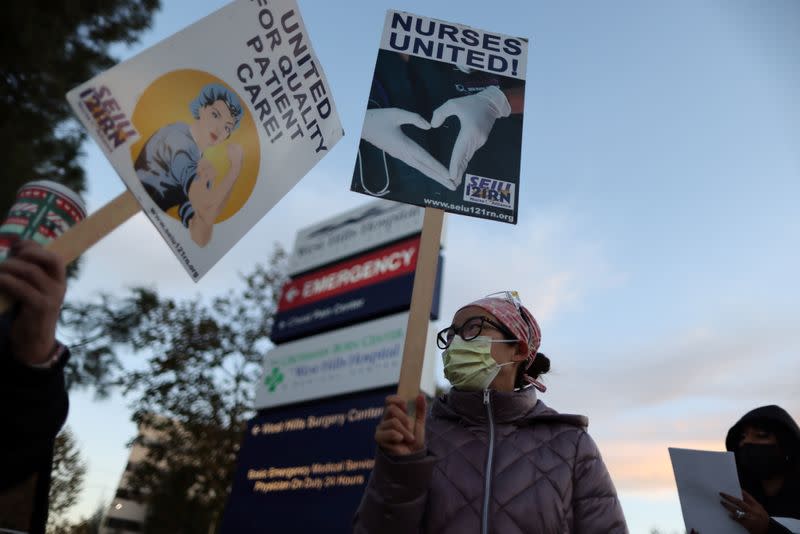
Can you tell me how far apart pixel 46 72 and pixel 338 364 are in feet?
27.4

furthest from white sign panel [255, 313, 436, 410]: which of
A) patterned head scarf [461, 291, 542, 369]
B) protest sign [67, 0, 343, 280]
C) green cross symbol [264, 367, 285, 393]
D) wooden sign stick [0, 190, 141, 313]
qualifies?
wooden sign stick [0, 190, 141, 313]

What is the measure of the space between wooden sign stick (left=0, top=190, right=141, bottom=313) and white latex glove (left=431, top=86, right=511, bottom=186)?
4.32 feet

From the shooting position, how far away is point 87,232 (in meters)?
1.50

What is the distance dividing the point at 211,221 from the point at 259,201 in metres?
0.21

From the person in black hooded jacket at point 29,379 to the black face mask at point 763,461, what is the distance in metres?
3.20

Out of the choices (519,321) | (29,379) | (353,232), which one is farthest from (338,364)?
(29,379)

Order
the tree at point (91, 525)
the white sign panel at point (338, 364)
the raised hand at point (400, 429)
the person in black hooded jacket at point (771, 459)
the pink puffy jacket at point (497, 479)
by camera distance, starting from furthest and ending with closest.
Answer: the tree at point (91, 525) → the white sign panel at point (338, 364) → the person in black hooded jacket at point (771, 459) → the pink puffy jacket at point (497, 479) → the raised hand at point (400, 429)

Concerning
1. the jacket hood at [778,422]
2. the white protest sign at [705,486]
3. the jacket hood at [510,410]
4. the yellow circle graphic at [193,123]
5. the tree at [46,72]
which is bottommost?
the white protest sign at [705,486]

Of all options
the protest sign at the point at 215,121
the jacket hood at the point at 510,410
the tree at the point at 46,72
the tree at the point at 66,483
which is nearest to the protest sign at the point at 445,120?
the protest sign at the point at 215,121

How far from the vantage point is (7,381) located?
3.88 ft

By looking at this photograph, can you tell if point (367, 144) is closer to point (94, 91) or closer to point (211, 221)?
point (211, 221)

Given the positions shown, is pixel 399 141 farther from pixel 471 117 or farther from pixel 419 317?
pixel 419 317

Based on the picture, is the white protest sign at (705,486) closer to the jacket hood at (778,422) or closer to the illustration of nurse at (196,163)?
the jacket hood at (778,422)

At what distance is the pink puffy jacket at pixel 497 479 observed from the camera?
1.92m
